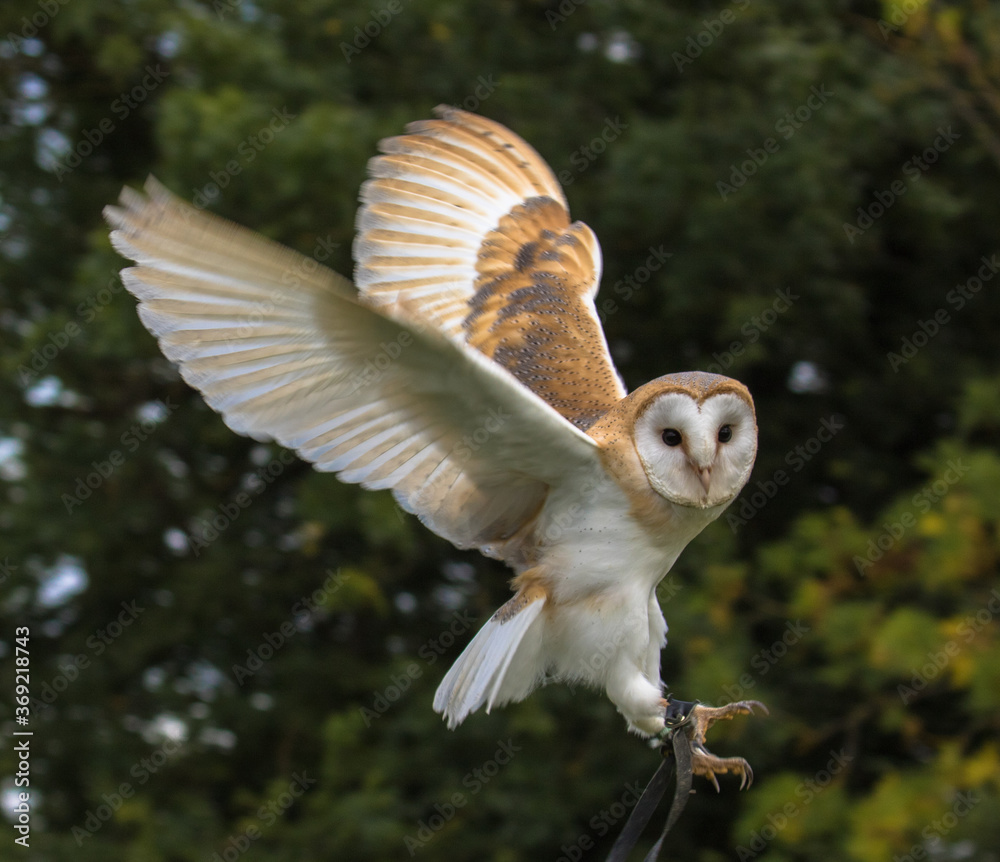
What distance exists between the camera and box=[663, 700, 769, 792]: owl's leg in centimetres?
190

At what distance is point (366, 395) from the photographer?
1899 mm

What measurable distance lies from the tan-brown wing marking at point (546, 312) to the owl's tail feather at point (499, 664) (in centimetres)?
41

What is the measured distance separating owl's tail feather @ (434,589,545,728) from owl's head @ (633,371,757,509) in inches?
12.7

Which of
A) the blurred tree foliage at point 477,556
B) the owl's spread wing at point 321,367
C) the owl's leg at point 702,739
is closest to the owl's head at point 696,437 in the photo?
the owl's spread wing at point 321,367

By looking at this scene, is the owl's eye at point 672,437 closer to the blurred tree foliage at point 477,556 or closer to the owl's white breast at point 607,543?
the owl's white breast at point 607,543

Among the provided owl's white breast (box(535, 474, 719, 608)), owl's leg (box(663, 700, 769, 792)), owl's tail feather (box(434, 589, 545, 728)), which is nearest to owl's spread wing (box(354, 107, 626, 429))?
owl's white breast (box(535, 474, 719, 608))

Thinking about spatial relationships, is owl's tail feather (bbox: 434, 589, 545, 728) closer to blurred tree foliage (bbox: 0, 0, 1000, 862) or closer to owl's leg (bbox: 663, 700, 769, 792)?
owl's leg (bbox: 663, 700, 769, 792)

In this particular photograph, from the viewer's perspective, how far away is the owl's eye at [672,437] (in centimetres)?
195

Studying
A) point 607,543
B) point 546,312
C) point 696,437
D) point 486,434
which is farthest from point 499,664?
point 546,312

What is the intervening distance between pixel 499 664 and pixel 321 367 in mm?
565

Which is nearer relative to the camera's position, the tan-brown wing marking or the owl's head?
the owl's head

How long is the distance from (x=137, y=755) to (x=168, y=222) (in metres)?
3.96

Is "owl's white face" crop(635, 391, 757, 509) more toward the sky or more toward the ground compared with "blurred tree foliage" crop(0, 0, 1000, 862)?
more toward the sky

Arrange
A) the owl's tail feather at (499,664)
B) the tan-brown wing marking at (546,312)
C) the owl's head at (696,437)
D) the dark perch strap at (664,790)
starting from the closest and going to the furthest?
the dark perch strap at (664,790) → the owl's head at (696,437) → the owl's tail feather at (499,664) → the tan-brown wing marking at (546,312)
